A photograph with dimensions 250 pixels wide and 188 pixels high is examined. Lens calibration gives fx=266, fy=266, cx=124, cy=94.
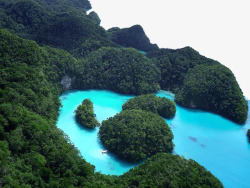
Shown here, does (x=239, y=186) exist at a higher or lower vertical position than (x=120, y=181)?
higher

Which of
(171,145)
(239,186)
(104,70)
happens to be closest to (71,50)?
(104,70)

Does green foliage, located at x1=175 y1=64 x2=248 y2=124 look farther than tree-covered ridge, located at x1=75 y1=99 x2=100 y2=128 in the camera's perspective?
Yes

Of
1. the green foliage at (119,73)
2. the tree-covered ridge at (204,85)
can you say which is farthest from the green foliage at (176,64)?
the green foliage at (119,73)

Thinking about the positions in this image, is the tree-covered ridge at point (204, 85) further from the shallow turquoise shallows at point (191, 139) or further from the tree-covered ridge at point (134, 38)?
the tree-covered ridge at point (134, 38)

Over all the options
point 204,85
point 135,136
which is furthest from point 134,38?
point 135,136

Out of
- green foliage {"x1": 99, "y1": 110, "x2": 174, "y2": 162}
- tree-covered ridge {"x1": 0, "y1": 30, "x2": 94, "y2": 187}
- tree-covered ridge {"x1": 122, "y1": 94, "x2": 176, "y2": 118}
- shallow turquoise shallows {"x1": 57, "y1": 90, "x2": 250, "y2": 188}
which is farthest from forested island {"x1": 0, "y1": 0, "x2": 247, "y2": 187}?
tree-covered ridge {"x1": 122, "y1": 94, "x2": 176, "y2": 118}

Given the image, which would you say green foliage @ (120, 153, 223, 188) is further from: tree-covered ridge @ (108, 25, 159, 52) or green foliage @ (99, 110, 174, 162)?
tree-covered ridge @ (108, 25, 159, 52)

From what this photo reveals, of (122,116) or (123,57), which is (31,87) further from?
(123,57)
